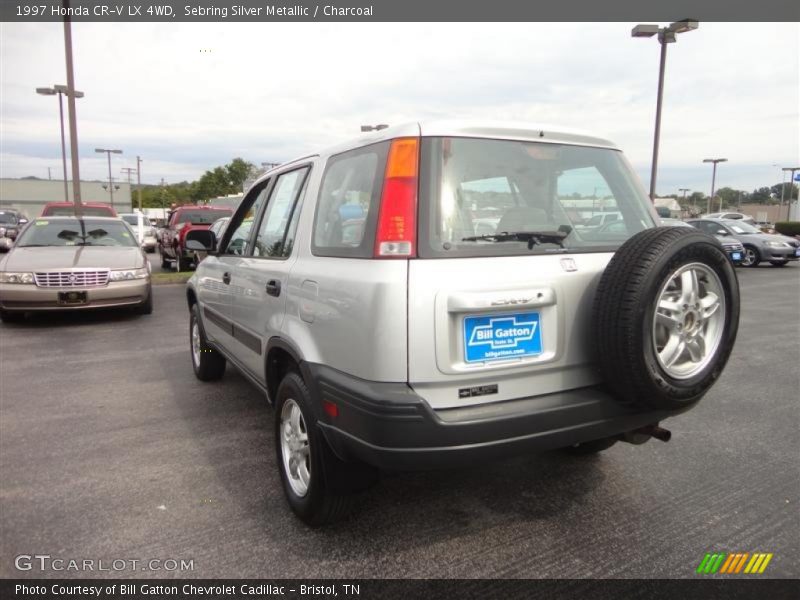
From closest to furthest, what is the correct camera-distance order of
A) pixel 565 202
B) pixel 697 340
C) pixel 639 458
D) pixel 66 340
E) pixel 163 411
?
1. pixel 697 340
2. pixel 565 202
3. pixel 639 458
4. pixel 163 411
5. pixel 66 340

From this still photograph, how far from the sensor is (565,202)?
8.56 ft

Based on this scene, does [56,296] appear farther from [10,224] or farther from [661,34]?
[10,224]

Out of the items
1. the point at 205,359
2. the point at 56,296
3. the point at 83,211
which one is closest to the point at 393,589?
the point at 205,359

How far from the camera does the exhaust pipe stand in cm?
264

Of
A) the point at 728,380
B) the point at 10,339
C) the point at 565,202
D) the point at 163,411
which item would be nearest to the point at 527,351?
the point at 565,202

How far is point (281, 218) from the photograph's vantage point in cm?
321

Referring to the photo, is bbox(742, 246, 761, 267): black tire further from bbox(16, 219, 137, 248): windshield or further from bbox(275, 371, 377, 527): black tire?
bbox(275, 371, 377, 527): black tire

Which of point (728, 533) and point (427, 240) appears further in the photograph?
point (728, 533)

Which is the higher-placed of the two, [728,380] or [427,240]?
[427,240]

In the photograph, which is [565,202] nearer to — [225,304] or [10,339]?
[225,304]

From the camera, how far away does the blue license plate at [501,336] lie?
2.12 meters

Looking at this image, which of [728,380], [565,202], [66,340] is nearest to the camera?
[565,202]

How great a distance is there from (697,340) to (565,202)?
845 millimetres

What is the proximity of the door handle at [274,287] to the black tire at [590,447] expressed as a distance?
1.99m
